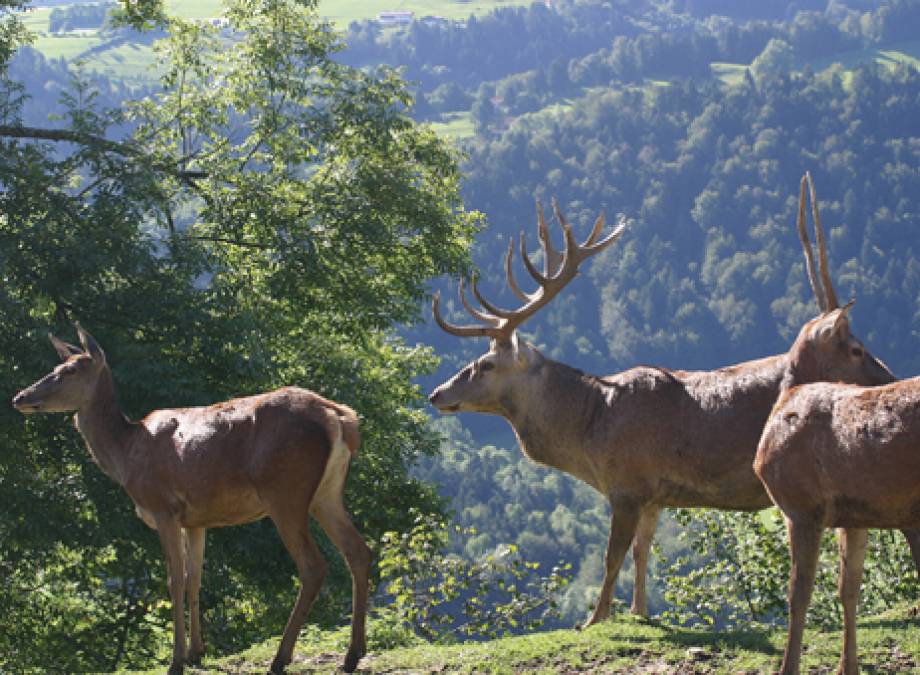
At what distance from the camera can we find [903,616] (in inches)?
432

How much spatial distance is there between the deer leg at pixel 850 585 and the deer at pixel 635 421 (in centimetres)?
198

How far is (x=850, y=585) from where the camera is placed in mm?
9016

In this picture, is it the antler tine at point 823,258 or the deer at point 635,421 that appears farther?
the deer at point 635,421

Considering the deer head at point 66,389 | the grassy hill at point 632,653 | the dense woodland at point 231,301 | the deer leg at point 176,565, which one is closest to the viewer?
the grassy hill at point 632,653

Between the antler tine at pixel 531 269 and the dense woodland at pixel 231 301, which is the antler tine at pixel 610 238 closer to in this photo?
the antler tine at pixel 531 269

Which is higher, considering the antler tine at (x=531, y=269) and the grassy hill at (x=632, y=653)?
the antler tine at (x=531, y=269)

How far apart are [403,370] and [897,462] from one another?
19.5 m

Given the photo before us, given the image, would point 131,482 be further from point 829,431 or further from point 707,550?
point 707,550

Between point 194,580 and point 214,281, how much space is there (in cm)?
947

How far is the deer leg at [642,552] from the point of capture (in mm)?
11805

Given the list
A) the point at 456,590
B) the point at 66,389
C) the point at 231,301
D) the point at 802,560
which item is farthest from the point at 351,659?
the point at 231,301

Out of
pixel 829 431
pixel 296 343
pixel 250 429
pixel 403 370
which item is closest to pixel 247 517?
pixel 250 429

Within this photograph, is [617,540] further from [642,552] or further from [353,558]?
[353,558]

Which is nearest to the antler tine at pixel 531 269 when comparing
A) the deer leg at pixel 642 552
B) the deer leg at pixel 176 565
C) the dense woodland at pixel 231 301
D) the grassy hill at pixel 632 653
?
the deer leg at pixel 642 552
